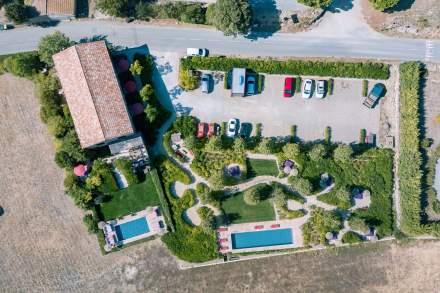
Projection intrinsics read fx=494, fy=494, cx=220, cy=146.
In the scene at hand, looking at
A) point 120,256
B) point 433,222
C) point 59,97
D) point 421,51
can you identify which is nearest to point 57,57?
point 59,97

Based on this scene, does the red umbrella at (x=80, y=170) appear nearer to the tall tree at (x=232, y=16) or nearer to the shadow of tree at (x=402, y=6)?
the tall tree at (x=232, y=16)

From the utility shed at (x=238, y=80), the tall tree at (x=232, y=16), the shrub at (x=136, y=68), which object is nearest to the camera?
the tall tree at (x=232, y=16)

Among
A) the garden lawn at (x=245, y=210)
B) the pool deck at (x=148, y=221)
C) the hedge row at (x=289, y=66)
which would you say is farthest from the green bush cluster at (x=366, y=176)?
the pool deck at (x=148, y=221)

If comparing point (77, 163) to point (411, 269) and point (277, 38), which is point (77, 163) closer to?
point (277, 38)

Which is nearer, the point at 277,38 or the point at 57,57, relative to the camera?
the point at 57,57

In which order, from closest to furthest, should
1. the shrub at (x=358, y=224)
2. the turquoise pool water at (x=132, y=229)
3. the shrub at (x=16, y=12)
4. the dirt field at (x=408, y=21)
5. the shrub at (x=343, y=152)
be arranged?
the shrub at (x=343, y=152), the shrub at (x=358, y=224), the shrub at (x=16, y=12), the turquoise pool water at (x=132, y=229), the dirt field at (x=408, y=21)

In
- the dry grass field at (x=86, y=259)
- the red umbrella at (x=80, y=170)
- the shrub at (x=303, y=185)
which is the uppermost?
the red umbrella at (x=80, y=170)

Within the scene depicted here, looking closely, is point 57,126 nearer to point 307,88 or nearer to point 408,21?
point 307,88
